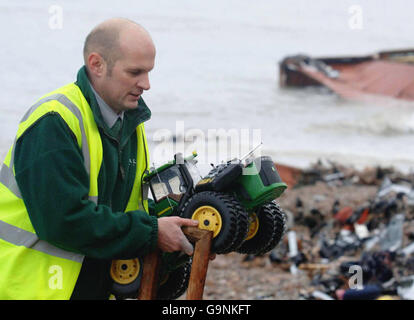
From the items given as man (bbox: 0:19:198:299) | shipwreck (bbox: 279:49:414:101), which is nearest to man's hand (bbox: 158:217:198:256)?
man (bbox: 0:19:198:299)

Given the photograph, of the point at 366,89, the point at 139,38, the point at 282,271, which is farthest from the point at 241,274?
the point at 366,89

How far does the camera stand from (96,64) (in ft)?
6.32

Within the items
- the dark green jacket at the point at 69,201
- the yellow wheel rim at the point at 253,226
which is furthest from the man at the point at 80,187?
the yellow wheel rim at the point at 253,226

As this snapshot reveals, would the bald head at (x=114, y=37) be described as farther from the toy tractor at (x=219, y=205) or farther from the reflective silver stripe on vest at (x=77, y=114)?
the toy tractor at (x=219, y=205)

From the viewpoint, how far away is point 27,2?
1833 centimetres

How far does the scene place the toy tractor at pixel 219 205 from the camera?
194 cm

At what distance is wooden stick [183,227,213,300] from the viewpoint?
1897 mm

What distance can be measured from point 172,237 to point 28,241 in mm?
409

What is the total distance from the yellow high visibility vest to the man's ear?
83 mm

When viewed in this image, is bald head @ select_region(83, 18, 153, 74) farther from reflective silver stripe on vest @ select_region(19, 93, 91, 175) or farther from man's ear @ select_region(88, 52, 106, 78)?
reflective silver stripe on vest @ select_region(19, 93, 91, 175)

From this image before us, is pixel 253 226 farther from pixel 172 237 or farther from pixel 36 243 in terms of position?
pixel 36 243

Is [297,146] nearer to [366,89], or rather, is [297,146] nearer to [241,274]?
[366,89]

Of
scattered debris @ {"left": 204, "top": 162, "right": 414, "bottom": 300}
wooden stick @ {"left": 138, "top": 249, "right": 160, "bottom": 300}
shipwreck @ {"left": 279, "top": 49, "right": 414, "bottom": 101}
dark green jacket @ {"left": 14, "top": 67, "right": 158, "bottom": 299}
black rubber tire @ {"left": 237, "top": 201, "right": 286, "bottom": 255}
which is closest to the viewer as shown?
dark green jacket @ {"left": 14, "top": 67, "right": 158, "bottom": 299}

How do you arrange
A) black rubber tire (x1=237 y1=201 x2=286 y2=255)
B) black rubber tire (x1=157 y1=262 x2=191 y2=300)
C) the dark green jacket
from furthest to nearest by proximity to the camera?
black rubber tire (x1=157 y1=262 x2=191 y2=300) < black rubber tire (x1=237 y1=201 x2=286 y2=255) < the dark green jacket
